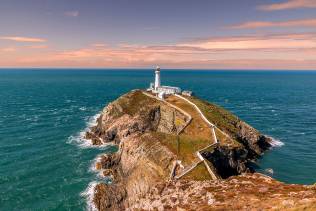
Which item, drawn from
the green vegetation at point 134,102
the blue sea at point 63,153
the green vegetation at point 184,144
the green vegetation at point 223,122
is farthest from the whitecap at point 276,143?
the green vegetation at point 134,102

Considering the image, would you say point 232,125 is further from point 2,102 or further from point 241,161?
point 2,102

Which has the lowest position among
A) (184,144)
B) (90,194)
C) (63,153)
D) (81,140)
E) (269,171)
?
(90,194)

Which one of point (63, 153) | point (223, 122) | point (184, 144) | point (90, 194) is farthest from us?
point (223, 122)

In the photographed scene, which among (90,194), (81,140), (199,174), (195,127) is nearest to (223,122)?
(195,127)

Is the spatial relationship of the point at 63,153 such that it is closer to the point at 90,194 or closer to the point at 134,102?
the point at 90,194

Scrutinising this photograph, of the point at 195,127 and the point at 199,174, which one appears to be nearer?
the point at 199,174

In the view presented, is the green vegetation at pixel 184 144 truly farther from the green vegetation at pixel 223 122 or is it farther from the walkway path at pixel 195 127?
the green vegetation at pixel 223 122
